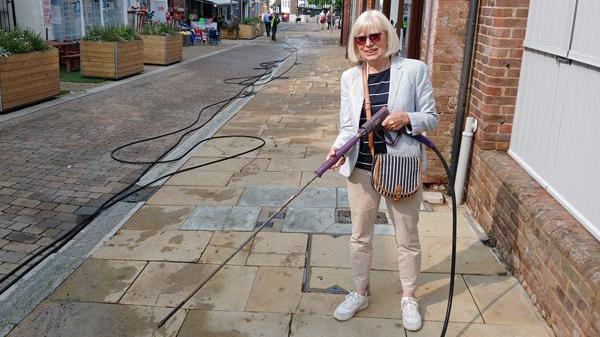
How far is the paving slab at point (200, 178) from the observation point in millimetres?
5770

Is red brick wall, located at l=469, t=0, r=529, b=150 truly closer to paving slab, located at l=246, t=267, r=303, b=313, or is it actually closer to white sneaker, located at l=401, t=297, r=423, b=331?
white sneaker, located at l=401, t=297, r=423, b=331

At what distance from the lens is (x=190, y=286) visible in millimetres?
3652

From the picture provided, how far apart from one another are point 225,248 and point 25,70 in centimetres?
703

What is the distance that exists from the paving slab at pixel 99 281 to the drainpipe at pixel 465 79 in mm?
2924

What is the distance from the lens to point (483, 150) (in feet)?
15.0

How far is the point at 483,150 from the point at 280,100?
6768 mm

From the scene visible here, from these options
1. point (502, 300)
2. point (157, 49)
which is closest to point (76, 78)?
point (157, 49)

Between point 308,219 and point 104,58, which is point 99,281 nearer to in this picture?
point 308,219

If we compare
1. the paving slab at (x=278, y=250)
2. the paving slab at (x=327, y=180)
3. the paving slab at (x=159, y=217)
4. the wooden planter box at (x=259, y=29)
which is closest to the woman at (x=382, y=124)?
the paving slab at (x=278, y=250)

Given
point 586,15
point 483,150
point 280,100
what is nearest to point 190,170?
point 483,150

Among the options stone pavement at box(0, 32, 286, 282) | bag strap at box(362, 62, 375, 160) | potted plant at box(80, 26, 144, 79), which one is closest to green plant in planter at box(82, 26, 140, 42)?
potted plant at box(80, 26, 144, 79)

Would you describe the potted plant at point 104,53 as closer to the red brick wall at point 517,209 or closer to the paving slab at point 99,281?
the paving slab at point 99,281

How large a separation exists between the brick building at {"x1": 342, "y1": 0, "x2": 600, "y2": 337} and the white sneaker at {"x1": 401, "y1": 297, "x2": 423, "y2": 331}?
75cm

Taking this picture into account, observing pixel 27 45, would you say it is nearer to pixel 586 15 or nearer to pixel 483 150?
pixel 483 150
